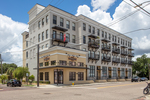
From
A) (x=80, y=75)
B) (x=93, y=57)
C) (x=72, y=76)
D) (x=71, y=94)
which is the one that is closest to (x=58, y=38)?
(x=72, y=76)

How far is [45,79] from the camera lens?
32656 mm

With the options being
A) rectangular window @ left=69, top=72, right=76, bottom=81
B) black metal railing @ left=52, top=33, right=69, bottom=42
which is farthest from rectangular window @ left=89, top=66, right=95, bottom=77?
black metal railing @ left=52, top=33, right=69, bottom=42

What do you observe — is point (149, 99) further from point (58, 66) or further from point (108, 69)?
point (108, 69)

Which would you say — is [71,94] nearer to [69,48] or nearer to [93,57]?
[69,48]

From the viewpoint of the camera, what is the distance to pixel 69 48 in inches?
1248

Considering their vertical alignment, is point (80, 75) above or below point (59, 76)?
below

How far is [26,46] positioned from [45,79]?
1755 cm

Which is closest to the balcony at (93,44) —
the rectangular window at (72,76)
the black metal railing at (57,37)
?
the black metal railing at (57,37)

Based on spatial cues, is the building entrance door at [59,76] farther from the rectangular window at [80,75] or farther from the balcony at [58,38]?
the balcony at [58,38]

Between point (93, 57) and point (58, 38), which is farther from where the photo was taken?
point (93, 57)

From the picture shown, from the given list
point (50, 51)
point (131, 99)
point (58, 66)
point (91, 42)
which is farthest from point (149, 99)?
point (91, 42)

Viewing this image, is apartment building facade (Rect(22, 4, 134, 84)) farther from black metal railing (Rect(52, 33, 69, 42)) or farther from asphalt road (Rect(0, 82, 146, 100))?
asphalt road (Rect(0, 82, 146, 100))

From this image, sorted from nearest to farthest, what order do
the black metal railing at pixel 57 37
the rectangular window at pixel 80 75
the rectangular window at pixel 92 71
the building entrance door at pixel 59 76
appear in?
→ the building entrance door at pixel 59 76 < the black metal railing at pixel 57 37 < the rectangular window at pixel 80 75 < the rectangular window at pixel 92 71

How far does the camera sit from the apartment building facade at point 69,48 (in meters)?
30.9
